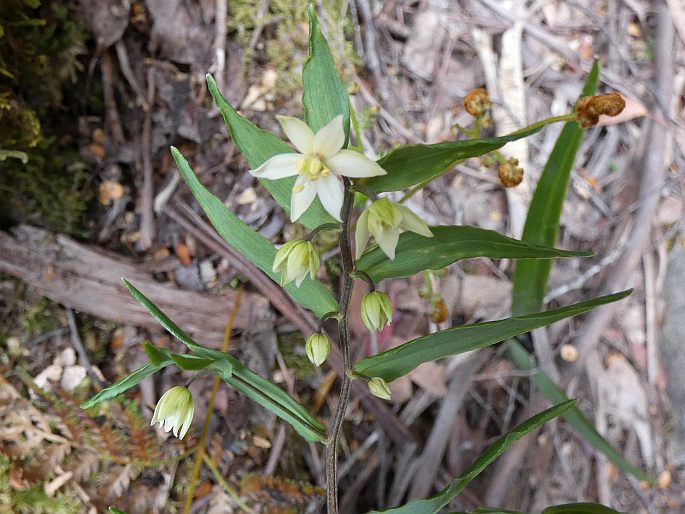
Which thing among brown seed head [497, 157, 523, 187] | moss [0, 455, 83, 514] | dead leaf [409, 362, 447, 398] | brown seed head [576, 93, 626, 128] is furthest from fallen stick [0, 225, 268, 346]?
brown seed head [576, 93, 626, 128]

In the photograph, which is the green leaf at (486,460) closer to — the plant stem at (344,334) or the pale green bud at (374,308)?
the plant stem at (344,334)

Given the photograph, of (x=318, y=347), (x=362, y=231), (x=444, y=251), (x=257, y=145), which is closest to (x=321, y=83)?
(x=257, y=145)

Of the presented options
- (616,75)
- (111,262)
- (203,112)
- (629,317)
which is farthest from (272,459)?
(616,75)

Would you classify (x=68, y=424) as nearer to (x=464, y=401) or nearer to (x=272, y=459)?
(x=272, y=459)

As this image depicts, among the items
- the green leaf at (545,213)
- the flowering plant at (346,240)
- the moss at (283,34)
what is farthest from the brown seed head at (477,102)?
the moss at (283,34)

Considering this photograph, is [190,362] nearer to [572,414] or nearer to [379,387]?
[379,387]

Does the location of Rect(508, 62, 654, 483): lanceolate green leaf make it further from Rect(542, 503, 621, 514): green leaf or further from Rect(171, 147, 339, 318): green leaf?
Rect(171, 147, 339, 318): green leaf

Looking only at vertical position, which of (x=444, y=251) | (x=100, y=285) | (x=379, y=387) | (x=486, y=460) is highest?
(x=444, y=251)
